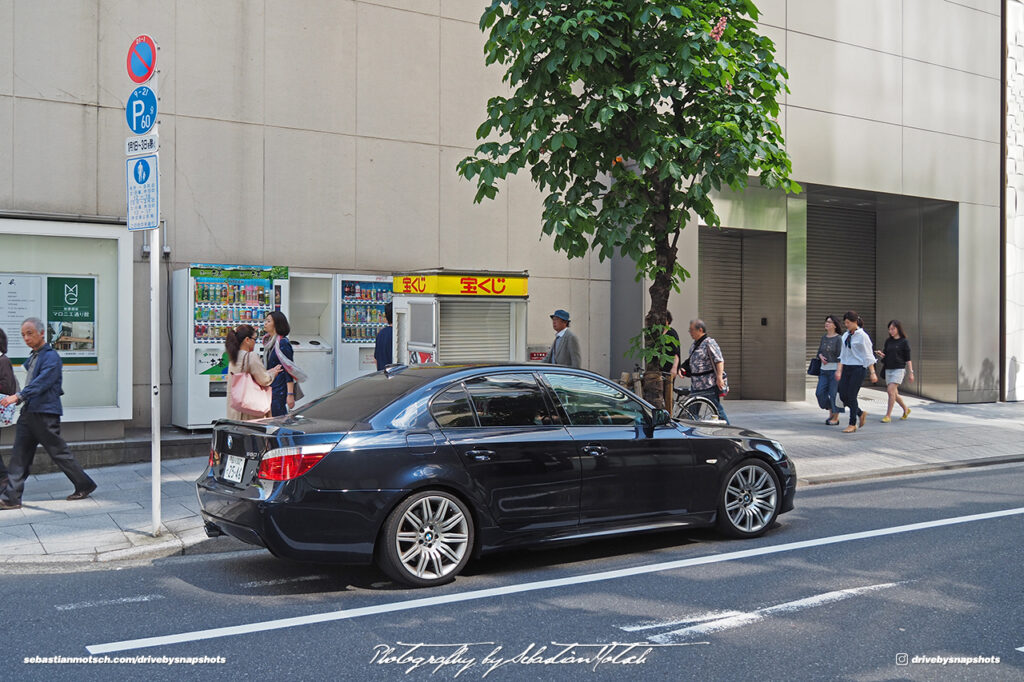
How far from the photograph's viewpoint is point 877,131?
61.4 feet

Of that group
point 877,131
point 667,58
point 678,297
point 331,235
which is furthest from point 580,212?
point 877,131

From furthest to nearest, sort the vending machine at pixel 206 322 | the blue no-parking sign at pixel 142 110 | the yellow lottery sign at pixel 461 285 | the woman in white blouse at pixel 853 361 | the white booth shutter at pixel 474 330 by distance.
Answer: the woman in white blouse at pixel 853 361, the vending machine at pixel 206 322, the white booth shutter at pixel 474 330, the yellow lottery sign at pixel 461 285, the blue no-parking sign at pixel 142 110

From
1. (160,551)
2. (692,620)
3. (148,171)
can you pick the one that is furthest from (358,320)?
(692,620)

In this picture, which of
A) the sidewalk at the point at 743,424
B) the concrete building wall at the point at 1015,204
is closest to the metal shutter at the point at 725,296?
the sidewalk at the point at 743,424

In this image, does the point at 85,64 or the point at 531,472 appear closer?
the point at 531,472

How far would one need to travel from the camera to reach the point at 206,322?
11508 mm

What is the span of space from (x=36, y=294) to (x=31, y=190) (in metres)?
1.32

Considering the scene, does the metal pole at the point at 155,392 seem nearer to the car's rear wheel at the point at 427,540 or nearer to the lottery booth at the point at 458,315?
the car's rear wheel at the point at 427,540

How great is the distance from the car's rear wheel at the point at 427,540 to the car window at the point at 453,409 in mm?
510

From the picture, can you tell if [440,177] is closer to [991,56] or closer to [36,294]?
[36,294]

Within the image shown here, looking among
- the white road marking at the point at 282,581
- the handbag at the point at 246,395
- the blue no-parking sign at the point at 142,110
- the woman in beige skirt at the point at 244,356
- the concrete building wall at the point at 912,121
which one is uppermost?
the concrete building wall at the point at 912,121

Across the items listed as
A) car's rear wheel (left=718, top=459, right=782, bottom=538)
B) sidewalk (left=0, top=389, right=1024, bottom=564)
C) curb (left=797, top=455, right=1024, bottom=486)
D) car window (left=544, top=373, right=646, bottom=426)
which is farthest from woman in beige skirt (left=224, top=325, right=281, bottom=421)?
curb (left=797, top=455, right=1024, bottom=486)

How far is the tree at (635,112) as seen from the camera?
8938 millimetres

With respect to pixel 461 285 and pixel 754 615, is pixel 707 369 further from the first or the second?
pixel 754 615
